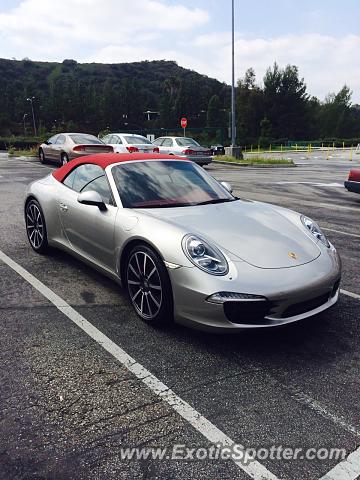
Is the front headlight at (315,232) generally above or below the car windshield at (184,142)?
below

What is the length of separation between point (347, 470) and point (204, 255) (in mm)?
1612

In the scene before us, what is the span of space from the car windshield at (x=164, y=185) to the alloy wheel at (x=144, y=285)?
60 cm

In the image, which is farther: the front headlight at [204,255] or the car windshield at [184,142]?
the car windshield at [184,142]

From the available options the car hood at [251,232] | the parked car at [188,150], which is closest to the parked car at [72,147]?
the parked car at [188,150]

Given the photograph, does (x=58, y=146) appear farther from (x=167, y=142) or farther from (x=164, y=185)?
(x=164, y=185)

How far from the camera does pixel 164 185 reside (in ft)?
13.7

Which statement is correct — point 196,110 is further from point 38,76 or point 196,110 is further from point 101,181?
point 101,181

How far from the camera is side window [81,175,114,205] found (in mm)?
4031

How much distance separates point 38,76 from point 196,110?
84.9 metres

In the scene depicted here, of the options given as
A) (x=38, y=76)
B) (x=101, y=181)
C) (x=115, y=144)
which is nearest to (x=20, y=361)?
(x=101, y=181)

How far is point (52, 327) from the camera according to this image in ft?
11.4

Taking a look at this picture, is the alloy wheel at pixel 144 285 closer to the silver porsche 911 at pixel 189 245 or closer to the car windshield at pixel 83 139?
the silver porsche 911 at pixel 189 245

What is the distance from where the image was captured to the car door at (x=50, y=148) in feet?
55.5

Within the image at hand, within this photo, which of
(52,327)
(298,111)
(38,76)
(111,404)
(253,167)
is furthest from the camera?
(38,76)
